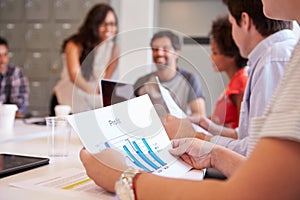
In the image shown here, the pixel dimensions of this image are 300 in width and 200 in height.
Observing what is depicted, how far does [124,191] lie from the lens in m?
0.65

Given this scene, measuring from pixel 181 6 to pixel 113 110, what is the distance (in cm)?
411

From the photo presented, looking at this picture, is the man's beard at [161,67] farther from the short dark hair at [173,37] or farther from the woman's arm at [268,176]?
the woman's arm at [268,176]

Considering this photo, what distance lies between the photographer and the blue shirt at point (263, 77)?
1185 mm

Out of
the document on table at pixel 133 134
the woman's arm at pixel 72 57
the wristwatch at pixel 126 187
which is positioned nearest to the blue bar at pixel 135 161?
the document on table at pixel 133 134

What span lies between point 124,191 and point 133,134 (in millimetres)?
279

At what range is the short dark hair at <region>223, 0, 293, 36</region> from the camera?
4.52 ft

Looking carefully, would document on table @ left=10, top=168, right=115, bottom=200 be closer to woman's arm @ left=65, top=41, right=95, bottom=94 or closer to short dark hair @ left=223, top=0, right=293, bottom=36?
short dark hair @ left=223, top=0, right=293, bottom=36

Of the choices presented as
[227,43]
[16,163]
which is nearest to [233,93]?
[227,43]

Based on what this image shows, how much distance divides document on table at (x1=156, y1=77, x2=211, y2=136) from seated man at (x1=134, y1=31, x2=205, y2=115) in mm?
14

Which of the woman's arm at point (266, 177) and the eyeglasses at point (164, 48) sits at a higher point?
the eyeglasses at point (164, 48)

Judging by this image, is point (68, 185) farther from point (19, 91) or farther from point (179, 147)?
point (19, 91)

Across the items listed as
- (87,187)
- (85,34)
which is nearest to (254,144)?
(87,187)

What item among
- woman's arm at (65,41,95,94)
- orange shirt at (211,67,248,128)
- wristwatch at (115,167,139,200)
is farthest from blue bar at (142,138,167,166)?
woman's arm at (65,41,95,94)

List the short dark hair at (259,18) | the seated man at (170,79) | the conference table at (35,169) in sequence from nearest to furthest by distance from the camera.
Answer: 1. the conference table at (35,169)
2. the seated man at (170,79)
3. the short dark hair at (259,18)
